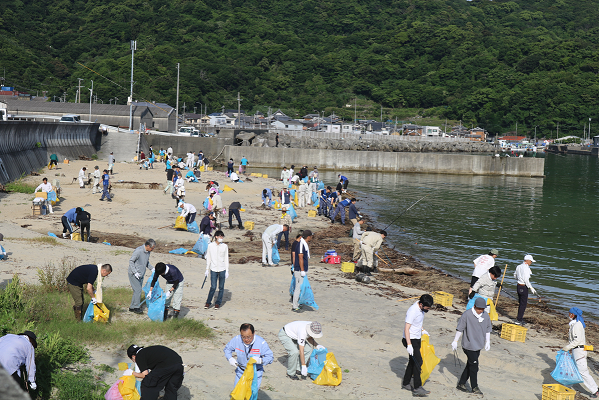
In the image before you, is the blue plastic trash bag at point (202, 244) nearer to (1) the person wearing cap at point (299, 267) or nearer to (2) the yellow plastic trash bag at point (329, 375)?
(1) the person wearing cap at point (299, 267)

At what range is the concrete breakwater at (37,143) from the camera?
2797 cm

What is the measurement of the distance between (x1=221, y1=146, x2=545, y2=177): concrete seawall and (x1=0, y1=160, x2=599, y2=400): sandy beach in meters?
35.6

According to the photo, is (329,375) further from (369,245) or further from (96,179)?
(96,179)

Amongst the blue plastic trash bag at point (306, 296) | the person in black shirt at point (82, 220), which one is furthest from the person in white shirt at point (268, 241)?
the person in black shirt at point (82, 220)

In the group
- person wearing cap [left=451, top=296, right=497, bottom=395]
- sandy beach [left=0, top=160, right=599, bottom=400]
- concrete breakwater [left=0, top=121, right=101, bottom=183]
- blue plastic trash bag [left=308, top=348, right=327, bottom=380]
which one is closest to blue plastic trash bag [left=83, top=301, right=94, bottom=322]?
sandy beach [left=0, top=160, right=599, bottom=400]

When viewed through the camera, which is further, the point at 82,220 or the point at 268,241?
the point at 82,220

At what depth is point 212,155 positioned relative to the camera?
186 feet

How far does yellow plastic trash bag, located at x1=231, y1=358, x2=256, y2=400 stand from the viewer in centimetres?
694

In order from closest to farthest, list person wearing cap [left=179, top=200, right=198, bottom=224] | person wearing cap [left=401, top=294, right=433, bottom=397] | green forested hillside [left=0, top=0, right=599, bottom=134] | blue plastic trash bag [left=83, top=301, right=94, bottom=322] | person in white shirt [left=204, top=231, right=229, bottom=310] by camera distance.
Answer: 1. person wearing cap [left=401, top=294, right=433, bottom=397]
2. blue plastic trash bag [left=83, top=301, right=94, bottom=322]
3. person in white shirt [left=204, top=231, right=229, bottom=310]
4. person wearing cap [left=179, top=200, right=198, bottom=224]
5. green forested hillside [left=0, top=0, right=599, bottom=134]

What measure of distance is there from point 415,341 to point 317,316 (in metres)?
3.64

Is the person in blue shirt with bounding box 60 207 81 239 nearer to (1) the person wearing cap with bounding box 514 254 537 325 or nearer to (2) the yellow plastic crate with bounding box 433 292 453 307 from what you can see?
(2) the yellow plastic crate with bounding box 433 292 453 307

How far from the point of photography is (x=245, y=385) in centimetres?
695

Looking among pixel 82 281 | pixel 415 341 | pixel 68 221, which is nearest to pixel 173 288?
pixel 82 281

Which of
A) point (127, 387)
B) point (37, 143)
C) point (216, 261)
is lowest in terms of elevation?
point (127, 387)
